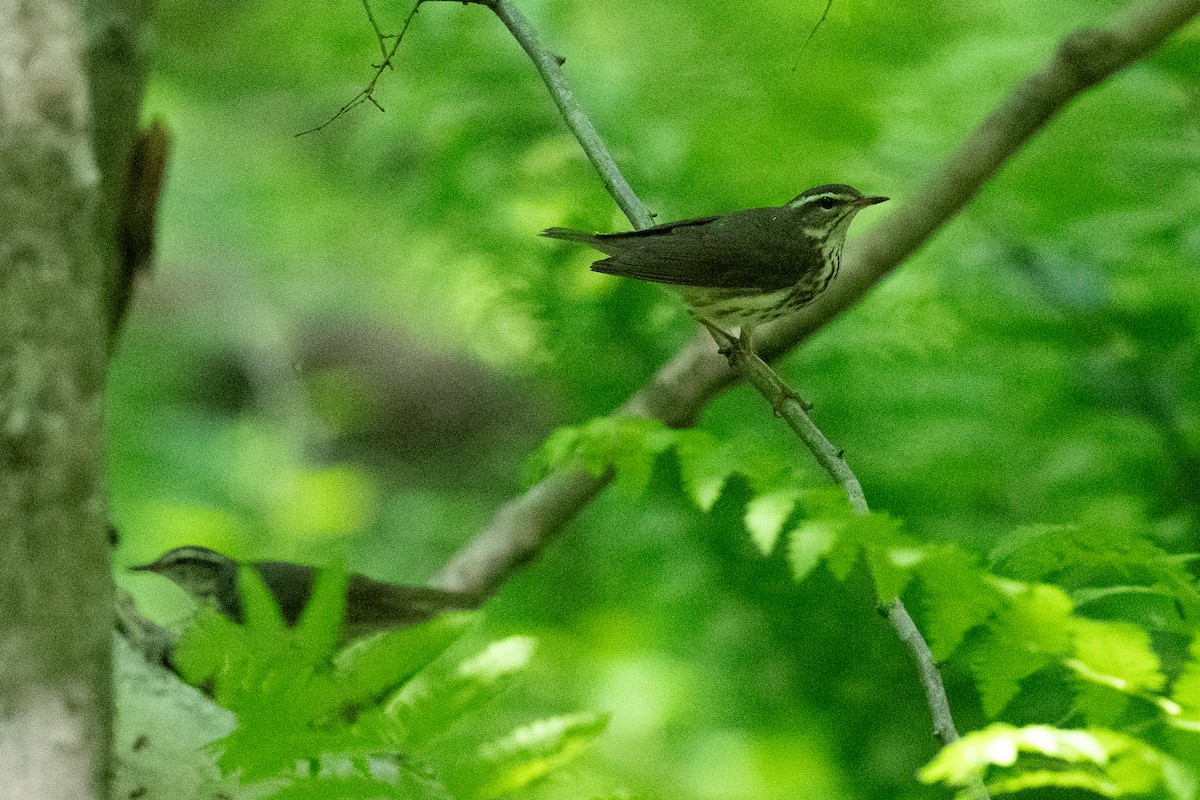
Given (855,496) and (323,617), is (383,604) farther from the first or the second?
(855,496)

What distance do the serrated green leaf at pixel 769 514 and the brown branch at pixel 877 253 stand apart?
2.64 feet

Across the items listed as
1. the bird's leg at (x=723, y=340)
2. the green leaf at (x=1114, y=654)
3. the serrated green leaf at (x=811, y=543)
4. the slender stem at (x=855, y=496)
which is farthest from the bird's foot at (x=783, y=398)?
the green leaf at (x=1114, y=654)

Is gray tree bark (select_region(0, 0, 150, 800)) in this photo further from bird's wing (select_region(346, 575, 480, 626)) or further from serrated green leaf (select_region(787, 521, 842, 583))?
bird's wing (select_region(346, 575, 480, 626))

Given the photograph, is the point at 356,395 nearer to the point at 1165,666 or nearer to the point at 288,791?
the point at 1165,666

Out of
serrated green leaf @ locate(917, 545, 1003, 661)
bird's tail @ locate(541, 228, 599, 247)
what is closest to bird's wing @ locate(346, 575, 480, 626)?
bird's tail @ locate(541, 228, 599, 247)

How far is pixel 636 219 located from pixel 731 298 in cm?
63

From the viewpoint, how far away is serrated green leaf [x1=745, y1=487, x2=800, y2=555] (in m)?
1.05

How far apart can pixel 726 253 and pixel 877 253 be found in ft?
0.95

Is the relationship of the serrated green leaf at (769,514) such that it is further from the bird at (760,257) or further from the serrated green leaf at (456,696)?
the bird at (760,257)

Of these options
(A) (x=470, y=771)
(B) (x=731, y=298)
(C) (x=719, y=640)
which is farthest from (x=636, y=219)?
(C) (x=719, y=640)

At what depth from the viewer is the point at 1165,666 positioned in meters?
1.89

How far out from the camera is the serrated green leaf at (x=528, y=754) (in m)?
1.09

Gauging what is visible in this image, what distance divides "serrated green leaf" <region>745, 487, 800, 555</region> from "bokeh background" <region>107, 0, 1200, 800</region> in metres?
0.45

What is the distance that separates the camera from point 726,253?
2152 mm
